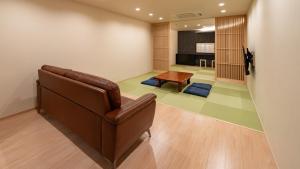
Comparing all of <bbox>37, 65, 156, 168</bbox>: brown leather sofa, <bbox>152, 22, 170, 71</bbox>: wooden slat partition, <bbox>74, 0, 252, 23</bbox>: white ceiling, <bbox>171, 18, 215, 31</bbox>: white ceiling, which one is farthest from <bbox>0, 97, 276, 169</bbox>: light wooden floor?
<bbox>171, 18, 215, 31</bbox>: white ceiling

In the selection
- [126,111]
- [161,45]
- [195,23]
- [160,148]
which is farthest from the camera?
[195,23]

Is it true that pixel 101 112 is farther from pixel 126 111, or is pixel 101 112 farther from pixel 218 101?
pixel 218 101

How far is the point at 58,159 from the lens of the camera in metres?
1.88

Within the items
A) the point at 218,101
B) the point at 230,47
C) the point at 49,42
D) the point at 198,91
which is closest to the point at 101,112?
the point at 49,42

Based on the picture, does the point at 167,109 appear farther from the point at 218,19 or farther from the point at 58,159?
the point at 218,19

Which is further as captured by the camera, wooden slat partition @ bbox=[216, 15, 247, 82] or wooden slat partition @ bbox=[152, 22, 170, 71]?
wooden slat partition @ bbox=[152, 22, 170, 71]

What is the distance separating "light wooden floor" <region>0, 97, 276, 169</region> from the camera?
1.81 metres

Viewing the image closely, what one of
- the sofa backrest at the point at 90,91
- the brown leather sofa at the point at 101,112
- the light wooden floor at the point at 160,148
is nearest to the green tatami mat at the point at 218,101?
the light wooden floor at the point at 160,148

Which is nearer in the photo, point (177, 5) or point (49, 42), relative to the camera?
point (49, 42)

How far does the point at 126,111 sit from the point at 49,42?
3.00 meters

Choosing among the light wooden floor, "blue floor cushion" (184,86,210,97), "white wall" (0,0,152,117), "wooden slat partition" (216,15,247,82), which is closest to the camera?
the light wooden floor

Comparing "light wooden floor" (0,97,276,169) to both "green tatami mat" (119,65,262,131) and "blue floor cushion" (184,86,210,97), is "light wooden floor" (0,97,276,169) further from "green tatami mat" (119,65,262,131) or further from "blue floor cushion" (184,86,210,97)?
"blue floor cushion" (184,86,210,97)

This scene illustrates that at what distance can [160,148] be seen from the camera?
2107 mm

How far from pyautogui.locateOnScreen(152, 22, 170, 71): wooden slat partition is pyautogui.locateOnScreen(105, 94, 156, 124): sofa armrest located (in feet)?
18.7
